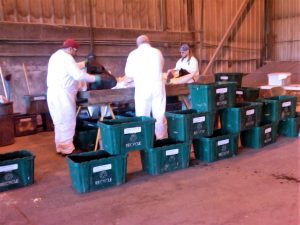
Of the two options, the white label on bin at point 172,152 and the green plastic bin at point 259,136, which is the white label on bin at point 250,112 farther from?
the white label on bin at point 172,152

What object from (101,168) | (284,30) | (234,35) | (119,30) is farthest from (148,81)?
(284,30)

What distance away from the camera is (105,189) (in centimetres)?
323

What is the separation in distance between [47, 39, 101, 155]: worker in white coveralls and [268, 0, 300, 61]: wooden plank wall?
9055mm

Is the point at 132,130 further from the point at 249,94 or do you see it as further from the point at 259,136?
the point at 249,94

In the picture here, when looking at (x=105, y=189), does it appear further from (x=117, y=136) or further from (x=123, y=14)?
(x=123, y=14)

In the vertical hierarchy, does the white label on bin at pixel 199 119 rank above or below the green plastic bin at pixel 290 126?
above

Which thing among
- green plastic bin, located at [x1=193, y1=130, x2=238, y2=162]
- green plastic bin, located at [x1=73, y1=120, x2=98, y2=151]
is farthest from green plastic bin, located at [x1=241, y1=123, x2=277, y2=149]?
green plastic bin, located at [x1=73, y1=120, x2=98, y2=151]

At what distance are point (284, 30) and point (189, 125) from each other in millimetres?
9317

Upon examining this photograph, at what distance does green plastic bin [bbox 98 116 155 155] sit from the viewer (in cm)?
331

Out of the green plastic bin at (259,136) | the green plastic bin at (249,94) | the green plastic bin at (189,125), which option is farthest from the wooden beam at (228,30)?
the green plastic bin at (189,125)

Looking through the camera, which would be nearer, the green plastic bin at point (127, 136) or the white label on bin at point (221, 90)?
the green plastic bin at point (127, 136)

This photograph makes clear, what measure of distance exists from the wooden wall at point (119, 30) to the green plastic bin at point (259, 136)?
426cm

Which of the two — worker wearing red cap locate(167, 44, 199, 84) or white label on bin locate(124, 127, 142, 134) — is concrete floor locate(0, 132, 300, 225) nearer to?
white label on bin locate(124, 127, 142, 134)

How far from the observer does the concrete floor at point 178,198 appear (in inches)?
102
